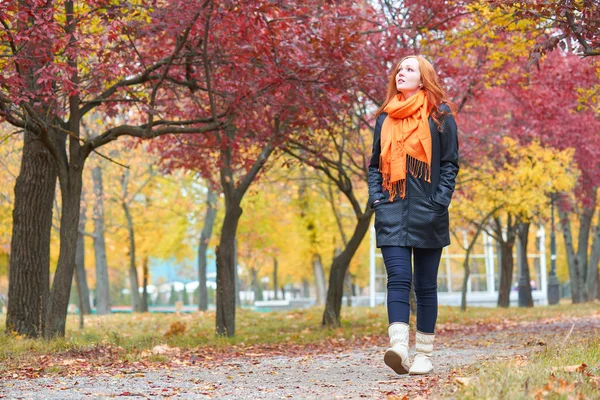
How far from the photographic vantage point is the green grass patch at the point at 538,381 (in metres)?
4.09

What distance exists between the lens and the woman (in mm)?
5773

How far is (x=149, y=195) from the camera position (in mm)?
30500

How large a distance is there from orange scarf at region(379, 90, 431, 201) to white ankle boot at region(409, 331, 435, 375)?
41.8 inches

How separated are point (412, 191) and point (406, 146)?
0.32 meters

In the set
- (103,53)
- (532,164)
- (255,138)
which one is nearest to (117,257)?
(532,164)

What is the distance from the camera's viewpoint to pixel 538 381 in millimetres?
4441

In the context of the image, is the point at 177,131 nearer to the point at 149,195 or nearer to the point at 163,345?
the point at 163,345

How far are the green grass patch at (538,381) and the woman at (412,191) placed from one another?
548mm

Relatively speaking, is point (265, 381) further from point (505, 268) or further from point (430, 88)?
point (505, 268)

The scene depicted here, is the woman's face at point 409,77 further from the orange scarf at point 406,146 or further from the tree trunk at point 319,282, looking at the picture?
the tree trunk at point 319,282

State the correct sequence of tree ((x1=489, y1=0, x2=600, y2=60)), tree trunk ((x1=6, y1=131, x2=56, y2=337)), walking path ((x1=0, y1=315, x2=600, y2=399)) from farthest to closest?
tree trunk ((x1=6, y1=131, x2=56, y2=337))
tree ((x1=489, y1=0, x2=600, y2=60))
walking path ((x1=0, y1=315, x2=600, y2=399))

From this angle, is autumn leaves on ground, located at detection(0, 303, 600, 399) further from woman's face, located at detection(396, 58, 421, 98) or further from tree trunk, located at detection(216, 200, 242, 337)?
woman's face, located at detection(396, 58, 421, 98)

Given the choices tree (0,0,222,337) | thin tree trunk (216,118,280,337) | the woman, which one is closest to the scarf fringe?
the woman

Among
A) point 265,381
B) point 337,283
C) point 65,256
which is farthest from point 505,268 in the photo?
point 265,381
